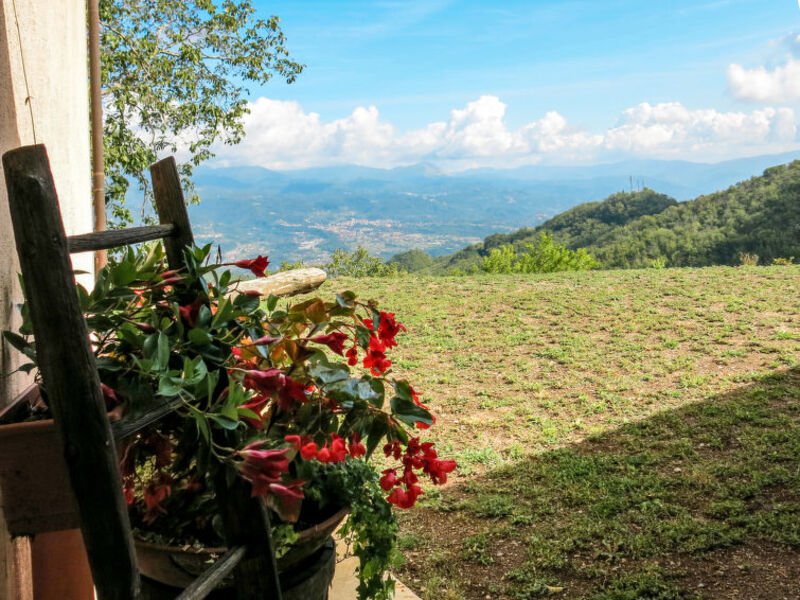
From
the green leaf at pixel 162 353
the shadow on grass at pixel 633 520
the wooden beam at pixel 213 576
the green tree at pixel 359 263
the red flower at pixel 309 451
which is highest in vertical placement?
the green leaf at pixel 162 353

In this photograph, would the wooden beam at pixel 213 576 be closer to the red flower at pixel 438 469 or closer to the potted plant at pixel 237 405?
the potted plant at pixel 237 405

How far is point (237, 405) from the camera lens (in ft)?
2.66

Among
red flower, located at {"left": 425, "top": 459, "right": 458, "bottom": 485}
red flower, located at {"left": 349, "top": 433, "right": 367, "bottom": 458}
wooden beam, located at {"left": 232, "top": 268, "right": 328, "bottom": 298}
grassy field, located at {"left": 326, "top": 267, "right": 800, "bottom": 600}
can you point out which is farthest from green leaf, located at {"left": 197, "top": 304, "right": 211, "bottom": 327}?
wooden beam, located at {"left": 232, "top": 268, "right": 328, "bottom": 298}

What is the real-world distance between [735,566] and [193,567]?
1871 mm

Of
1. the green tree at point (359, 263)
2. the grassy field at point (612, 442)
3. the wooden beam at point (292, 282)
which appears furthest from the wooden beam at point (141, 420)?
the green tree at point (359, 263)

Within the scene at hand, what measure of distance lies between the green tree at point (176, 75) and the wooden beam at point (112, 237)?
24.0 feet

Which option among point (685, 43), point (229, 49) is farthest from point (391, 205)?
point (229, 49)

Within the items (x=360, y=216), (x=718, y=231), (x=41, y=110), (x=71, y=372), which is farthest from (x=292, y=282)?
(x=360, y=216)

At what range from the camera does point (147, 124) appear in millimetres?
8430

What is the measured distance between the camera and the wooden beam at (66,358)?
1.91ft

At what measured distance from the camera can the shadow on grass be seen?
1.98 metres

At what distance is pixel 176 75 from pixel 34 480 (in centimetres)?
849

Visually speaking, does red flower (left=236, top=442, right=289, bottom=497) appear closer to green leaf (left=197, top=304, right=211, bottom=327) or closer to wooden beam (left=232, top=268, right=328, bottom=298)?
green leaf (left=197, top=304, right=211, bottom=327)

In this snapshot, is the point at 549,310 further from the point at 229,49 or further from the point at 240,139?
the point at 229,49
